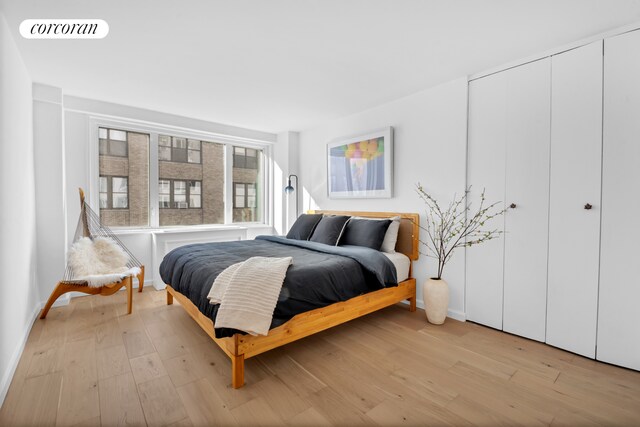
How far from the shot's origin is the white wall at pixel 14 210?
1.89 metres

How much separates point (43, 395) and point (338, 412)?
1.72 metres

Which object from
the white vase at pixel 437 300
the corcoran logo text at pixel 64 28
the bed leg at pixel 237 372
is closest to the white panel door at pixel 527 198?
the white vase at pixel 437 300

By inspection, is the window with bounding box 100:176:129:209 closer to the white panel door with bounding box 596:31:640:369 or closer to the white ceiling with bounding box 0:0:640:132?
the white ceiling with bounding box 0:0:640:132

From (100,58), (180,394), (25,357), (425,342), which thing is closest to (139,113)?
(100,58)

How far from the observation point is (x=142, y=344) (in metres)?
2.35

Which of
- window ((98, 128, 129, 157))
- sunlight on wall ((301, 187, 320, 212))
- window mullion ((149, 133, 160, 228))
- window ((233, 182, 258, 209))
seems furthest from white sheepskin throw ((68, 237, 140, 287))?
sunlight on wall ((301, 187, 320, 212))

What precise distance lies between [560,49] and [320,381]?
3.06 m

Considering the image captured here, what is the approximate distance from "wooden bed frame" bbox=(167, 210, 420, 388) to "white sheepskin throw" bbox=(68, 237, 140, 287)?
22.1 inches

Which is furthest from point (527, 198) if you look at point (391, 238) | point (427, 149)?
point (391, 238)

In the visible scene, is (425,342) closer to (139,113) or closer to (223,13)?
(223,13)

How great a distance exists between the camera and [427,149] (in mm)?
3199

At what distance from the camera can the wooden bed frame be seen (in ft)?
6.06

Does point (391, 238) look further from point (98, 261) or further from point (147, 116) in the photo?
point (147, 116)

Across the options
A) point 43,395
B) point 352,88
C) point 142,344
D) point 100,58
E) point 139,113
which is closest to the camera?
point 43,395
